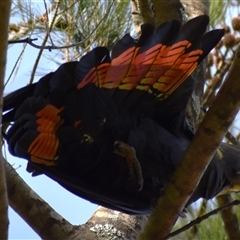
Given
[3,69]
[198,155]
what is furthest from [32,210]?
[3,69]

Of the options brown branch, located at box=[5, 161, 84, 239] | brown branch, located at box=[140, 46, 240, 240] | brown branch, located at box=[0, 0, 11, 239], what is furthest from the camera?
brown branch, located at box=[5, 161, 84, 239]

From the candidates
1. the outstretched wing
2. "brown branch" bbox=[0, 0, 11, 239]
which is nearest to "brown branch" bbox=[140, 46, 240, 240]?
the outstretched wing

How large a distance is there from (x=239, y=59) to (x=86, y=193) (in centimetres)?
43

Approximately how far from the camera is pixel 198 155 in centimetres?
90

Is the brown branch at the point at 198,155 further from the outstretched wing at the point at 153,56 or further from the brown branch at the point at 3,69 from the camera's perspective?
the brown branch at the point at 3,69

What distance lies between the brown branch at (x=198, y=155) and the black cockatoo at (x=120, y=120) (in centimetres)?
13

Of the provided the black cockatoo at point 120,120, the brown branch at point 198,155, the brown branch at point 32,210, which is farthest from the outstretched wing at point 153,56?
the brown branch at point 32,210

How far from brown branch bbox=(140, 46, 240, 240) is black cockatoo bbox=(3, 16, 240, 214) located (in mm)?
128

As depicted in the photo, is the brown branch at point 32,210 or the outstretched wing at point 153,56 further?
the brown branch at point 32,210

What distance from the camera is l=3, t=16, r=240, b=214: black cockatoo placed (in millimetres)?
949

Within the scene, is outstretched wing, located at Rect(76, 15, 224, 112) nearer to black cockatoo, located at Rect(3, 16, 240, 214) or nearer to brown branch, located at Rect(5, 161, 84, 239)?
black cockatoo, located at Rect(3, 16, 240, 214)

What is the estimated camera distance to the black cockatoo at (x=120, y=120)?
3.11 feet

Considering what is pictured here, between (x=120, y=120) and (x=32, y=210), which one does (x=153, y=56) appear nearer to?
(x=120, y=120)

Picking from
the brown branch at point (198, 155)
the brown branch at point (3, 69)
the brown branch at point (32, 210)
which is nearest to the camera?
the brown branch at point (3, 69)
